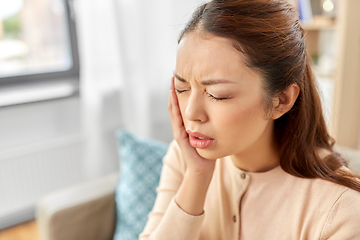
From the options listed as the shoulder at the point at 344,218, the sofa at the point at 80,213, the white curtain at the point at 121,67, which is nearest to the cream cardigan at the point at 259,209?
the shoulder at the point at 344,218

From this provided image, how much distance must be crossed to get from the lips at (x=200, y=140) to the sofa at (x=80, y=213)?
0.78 metres

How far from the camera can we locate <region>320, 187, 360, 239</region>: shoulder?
815mm

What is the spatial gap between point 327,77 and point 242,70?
5.65ft

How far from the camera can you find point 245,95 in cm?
82

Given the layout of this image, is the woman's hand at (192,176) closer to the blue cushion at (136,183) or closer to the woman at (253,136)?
the woman at (253,136)

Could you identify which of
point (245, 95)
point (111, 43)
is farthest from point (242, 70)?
point (111, 43)

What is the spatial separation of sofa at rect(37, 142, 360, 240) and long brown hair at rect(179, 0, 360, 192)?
2.88 ft

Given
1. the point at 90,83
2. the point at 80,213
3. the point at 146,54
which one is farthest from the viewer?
the point at 146,54

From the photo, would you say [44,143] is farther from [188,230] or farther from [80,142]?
[188,230]

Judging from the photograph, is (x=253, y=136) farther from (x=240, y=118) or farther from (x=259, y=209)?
(x=259, y=209)

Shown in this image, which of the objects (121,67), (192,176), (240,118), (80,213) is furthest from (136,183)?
(121,67)

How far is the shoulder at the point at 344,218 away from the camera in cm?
81

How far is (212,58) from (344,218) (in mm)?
488

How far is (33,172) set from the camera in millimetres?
2344
